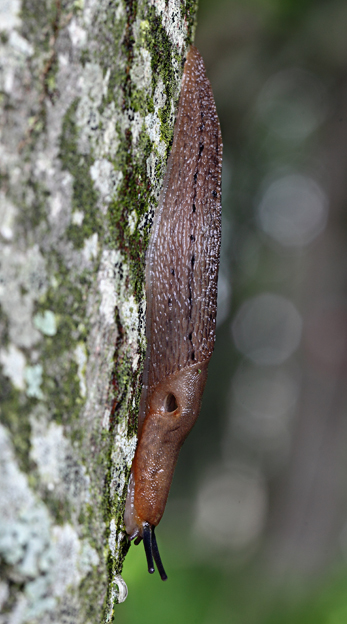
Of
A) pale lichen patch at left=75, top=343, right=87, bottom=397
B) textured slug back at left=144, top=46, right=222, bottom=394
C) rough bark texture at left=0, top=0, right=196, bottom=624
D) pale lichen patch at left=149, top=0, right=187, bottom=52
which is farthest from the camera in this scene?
textured slug back at left=144, top=46, right=222, bottom=394

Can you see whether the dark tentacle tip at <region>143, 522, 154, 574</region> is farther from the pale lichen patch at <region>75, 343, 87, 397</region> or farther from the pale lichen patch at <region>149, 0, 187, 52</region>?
the pale lichen patch at <region>149, 0, 187, 52</region>

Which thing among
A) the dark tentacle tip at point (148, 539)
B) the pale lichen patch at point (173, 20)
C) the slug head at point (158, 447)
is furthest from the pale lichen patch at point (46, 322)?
the dark tentacle tip at point (148, 539)

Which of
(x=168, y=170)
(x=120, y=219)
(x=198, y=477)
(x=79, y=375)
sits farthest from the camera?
(x=198, y=477)

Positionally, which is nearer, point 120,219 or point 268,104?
point 120,219

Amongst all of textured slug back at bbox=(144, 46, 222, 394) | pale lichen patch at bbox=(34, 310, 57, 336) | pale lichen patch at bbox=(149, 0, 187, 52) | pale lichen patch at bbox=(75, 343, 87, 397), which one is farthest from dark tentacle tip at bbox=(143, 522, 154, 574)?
pale lichen patch at bbox=(149, 0, 187, 52)

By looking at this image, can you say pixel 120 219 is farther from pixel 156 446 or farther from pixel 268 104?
pixel 268 104

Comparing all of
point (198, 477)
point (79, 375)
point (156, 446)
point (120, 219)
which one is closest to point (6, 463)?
point (79, 375)

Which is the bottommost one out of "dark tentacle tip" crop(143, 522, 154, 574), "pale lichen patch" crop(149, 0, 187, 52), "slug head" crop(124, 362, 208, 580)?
"dark tentacle tip" crop(143, 522, 154, 574)

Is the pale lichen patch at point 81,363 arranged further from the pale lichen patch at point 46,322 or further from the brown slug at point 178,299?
the brown slug at point 178,299
